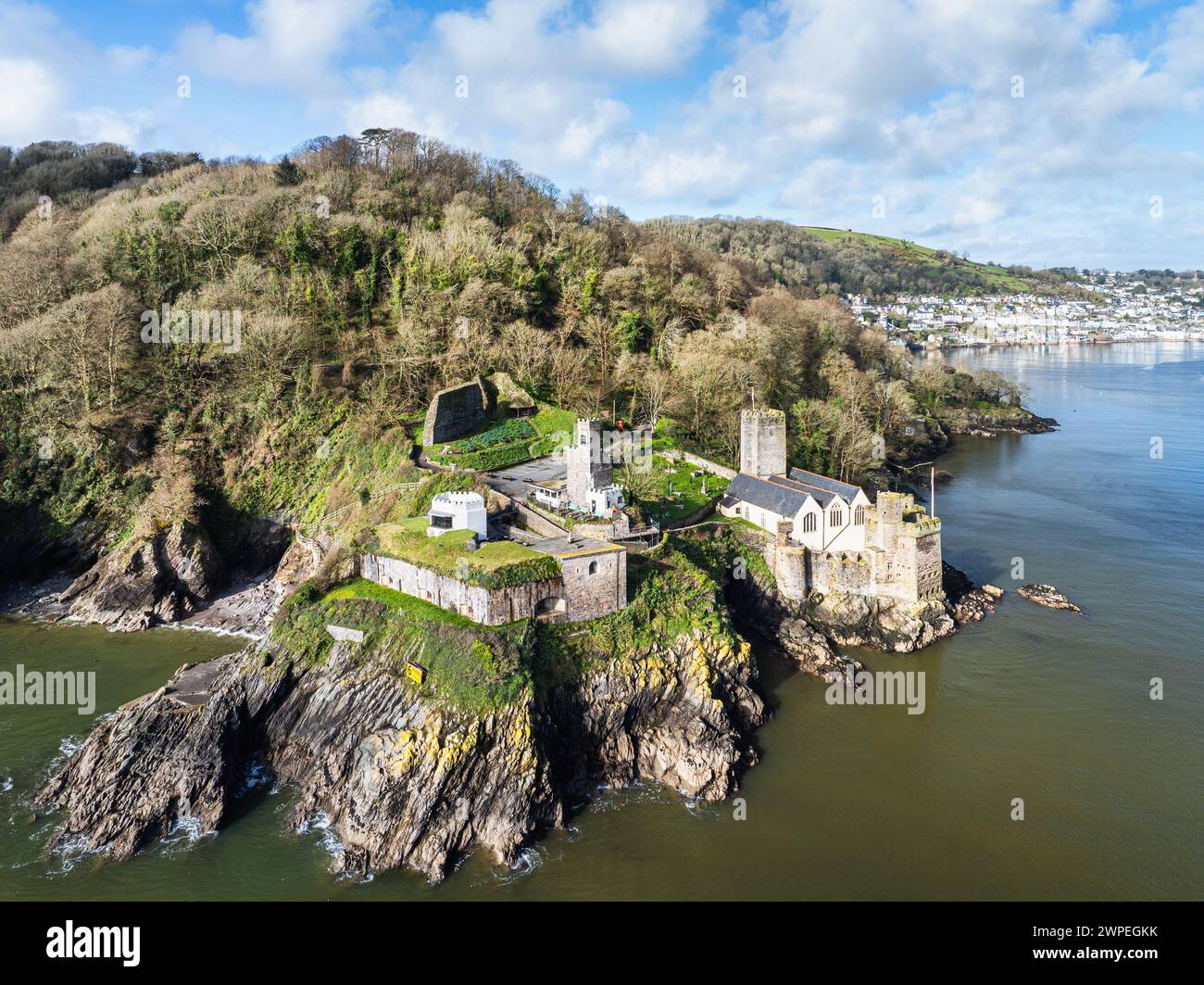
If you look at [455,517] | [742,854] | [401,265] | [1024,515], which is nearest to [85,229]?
[401,265]

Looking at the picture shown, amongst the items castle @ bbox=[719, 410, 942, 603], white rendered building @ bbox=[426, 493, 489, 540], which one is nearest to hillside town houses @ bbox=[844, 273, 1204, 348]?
castle @ bbox=[719, 410, 942, 603]

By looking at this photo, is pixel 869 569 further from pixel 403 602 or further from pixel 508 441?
pixel 508 441

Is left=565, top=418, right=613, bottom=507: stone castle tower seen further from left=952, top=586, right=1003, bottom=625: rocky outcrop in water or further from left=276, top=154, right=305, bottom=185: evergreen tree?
left=276, top=154, right=305, bottom=185: evergreen tree

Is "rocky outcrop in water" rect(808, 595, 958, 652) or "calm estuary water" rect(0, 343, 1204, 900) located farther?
"rocky outcrop in water" rect(808, 595, 958, 652)

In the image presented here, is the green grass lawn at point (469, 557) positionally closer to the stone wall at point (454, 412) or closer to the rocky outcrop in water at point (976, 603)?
the stone wall at point (454, 412)

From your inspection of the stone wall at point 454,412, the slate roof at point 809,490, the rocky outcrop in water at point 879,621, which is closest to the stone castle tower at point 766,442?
the slate roof at point 809,490
